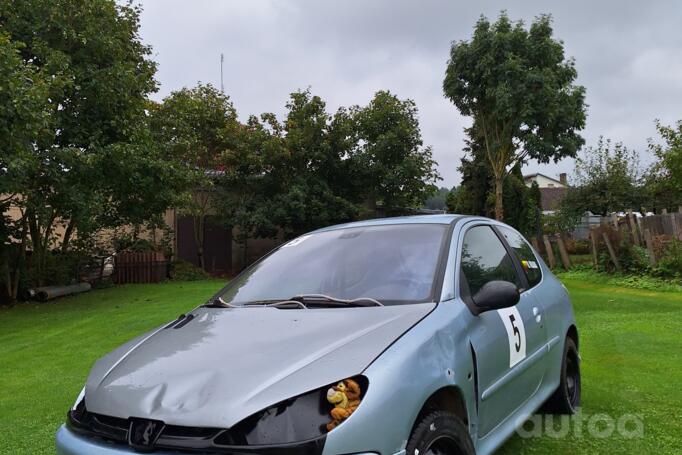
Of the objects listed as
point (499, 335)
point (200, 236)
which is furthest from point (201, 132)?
point (499, 335)

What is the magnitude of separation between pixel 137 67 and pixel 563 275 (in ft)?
45.6

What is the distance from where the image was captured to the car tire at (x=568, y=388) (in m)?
→ 4.18

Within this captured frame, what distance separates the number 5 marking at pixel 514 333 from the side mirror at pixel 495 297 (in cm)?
27

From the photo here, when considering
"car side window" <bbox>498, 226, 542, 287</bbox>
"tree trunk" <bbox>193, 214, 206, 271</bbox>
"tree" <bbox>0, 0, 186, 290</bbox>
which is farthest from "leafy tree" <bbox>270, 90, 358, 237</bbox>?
"car side window" <bbox>498, 226, 542, 287</bbox>

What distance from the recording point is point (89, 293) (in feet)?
54.1

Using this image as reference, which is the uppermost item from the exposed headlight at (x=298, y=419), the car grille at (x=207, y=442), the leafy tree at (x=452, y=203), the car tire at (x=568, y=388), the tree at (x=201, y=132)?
the tree at (x=201, y=132)

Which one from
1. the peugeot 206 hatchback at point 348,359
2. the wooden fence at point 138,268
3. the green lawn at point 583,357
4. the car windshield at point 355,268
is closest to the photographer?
the peugeot 206 hatchback at point 348,359

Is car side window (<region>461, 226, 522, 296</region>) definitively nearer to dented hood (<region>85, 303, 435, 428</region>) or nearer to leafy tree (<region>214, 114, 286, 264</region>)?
dented hood (<region>85, 303, 435, 428</region>)

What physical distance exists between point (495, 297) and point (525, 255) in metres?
1.54

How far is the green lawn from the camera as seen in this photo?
403 cm

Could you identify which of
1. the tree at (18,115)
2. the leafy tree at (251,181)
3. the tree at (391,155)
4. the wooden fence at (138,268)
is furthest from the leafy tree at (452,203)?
the tree at (18,115)

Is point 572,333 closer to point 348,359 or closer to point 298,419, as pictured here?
point 348,359

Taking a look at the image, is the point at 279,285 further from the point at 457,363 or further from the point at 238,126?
the point at 238,126

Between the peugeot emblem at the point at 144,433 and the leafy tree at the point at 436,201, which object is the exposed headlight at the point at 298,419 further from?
the leafy tree at the point at 436,201
